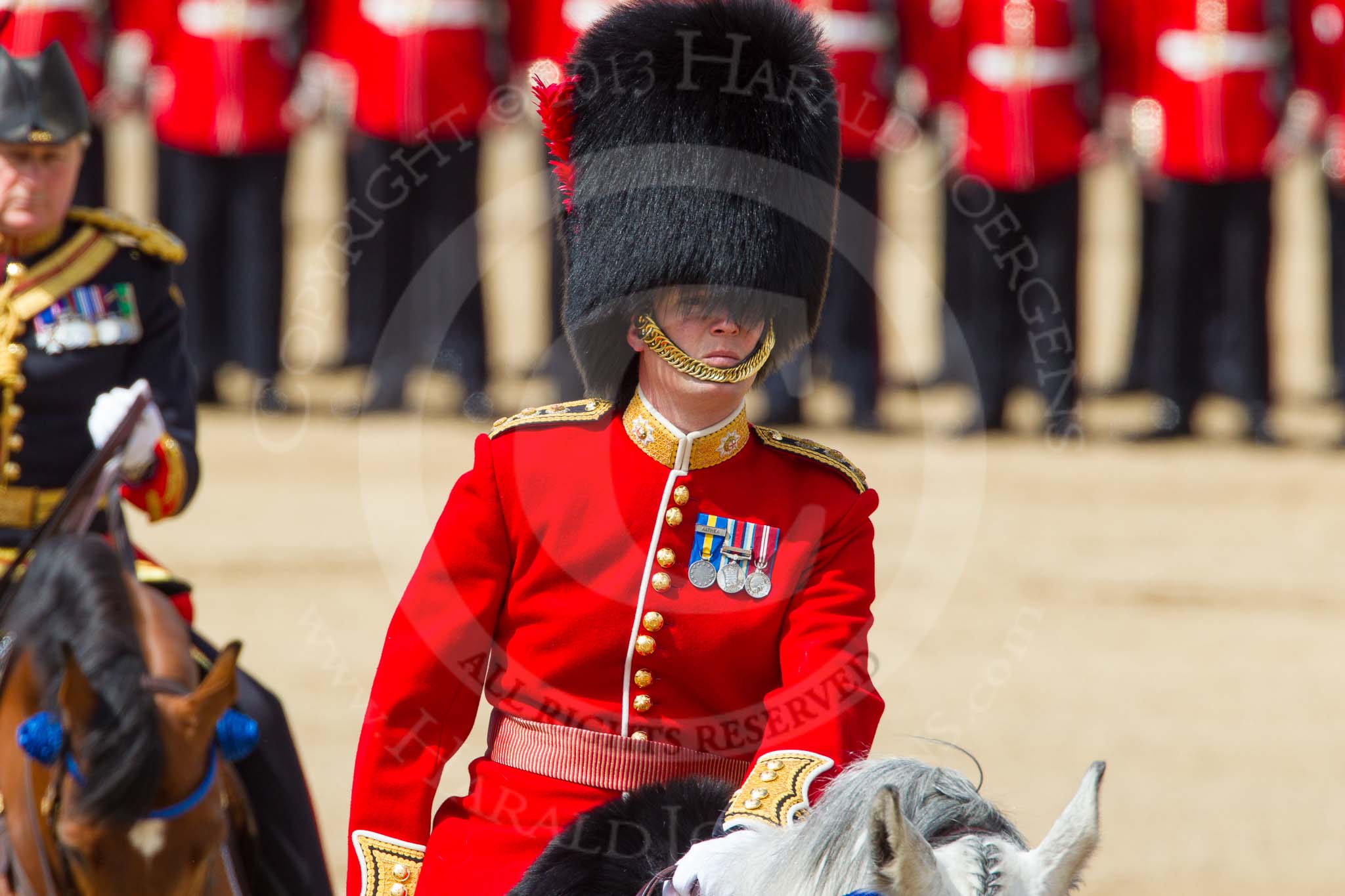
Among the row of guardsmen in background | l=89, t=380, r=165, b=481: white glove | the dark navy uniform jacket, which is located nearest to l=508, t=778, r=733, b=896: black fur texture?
l=89, t=380, r=165, b=481: white glove

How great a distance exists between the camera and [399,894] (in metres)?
2.30

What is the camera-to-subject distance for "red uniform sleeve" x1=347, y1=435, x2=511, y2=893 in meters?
2.32

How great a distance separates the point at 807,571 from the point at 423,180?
22.2ft

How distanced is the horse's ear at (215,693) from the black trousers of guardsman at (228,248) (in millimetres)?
6818

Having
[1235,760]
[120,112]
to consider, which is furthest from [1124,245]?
[1235,760]

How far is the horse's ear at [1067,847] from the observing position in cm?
185

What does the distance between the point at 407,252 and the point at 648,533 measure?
6.72 m

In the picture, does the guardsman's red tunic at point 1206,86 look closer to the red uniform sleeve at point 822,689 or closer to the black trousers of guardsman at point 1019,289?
the black trousers of guardsman at point 1019,289

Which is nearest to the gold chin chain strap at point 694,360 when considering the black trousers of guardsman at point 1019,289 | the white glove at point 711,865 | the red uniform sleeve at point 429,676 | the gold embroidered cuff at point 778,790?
the red uniform sleeve at point 429,676

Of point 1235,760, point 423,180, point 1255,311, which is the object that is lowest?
point 1235,760

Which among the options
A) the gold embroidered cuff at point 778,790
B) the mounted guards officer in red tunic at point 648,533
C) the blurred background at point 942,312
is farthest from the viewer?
the blurred background at point 942,312

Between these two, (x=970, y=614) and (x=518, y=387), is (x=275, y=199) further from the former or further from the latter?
(x=970, y=614)

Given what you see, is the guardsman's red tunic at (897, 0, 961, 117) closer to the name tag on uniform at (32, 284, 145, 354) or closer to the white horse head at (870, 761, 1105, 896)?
the name tag on uniform at (32, 284, 145, 354)

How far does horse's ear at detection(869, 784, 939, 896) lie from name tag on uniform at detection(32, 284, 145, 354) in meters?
1.91
